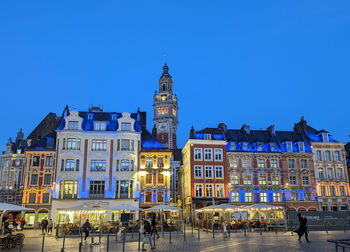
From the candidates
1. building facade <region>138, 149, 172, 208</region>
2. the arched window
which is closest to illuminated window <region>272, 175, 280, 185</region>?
the arched window

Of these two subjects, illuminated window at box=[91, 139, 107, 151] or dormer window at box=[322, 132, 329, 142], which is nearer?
illuminated window at box=[91, 139, 107, 151]

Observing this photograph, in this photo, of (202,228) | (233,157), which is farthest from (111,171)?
(233,157)

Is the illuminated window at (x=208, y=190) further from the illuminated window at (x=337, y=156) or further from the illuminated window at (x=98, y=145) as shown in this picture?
the illuminated window at (x=337, y=156)

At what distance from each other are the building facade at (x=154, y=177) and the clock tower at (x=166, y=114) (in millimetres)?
54630

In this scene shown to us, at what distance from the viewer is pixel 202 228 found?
116ft

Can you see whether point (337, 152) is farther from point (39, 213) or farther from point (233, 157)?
point (39, 213)

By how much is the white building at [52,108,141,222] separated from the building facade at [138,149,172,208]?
7.14 feet

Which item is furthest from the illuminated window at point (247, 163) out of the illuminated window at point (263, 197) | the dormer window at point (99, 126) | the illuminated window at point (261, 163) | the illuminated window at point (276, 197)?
the dormer window at point (99, 126)

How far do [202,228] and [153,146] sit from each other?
50.7 feet

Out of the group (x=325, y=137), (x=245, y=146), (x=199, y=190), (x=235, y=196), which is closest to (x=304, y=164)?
(x=325, y=137)

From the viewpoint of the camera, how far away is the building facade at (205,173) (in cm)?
→ 4428

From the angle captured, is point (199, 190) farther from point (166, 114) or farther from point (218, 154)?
point (166, 114)

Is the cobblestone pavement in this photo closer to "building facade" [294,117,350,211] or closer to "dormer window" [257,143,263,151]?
"dormer window" [257,143,263,151]

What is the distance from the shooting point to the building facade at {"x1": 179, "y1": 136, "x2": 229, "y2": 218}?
145ft
